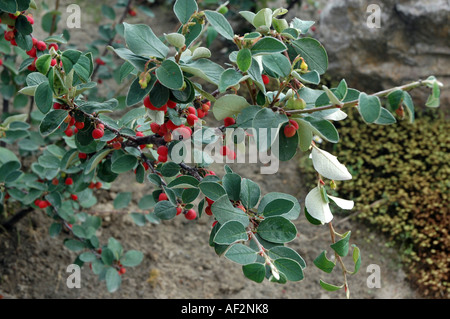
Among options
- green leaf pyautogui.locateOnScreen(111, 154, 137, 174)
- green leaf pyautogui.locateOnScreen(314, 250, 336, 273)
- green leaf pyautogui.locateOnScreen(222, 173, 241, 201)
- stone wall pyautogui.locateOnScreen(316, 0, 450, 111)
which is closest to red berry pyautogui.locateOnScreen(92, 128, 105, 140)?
green leaf pyautogui.locateOnScreen(111, 154, 137, 174)

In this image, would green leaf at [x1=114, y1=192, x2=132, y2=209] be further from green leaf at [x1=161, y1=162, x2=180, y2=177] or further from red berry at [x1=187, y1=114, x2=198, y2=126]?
red berry at [x1=187, y1=114, x2=198, y2=126]

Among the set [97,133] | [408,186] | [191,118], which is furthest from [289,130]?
[408,186]

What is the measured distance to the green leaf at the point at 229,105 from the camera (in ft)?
3.03

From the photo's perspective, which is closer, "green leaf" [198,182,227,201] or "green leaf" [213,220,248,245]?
"green leaf" [213,220,248,245]

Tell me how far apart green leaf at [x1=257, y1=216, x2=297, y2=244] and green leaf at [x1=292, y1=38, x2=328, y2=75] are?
12.8 inches

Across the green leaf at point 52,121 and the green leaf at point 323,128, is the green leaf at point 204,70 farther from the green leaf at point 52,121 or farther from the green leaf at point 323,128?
the green leaf at point 52,121

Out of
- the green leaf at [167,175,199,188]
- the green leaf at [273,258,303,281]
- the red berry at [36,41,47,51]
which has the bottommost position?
the green leaf at [273,258,303,281]

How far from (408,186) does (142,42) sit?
219cm

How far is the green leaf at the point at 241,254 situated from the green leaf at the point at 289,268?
0.05 metres

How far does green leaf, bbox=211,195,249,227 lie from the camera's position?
3.03ft

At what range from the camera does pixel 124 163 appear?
1.18 meters

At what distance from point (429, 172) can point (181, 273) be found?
61.8 inches

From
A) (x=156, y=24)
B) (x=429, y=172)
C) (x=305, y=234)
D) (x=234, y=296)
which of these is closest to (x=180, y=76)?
(x=234, y=296)

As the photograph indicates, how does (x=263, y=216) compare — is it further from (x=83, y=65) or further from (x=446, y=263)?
(x=446, y=263)
